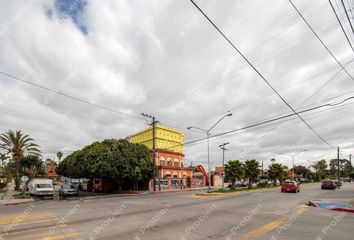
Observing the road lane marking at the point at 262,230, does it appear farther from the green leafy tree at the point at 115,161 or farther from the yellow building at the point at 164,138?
the yellow building at the point at 164,138

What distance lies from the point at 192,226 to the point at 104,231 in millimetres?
3459

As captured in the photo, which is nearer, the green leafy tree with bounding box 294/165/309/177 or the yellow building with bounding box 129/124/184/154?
the yellow building with bounding box 129/124/184/154

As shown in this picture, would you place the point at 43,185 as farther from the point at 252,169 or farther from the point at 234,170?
the point at 252,169

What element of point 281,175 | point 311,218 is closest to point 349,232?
point 311,218

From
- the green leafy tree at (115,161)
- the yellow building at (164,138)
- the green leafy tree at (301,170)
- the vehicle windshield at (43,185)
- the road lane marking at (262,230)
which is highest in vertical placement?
the yellow building at (164,138)

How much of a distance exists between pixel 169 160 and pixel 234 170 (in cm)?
1473

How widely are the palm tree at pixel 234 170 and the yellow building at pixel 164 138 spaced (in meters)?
15.8

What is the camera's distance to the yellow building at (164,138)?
5941cm

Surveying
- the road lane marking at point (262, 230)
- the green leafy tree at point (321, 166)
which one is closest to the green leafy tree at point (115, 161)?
the road lane marking at point (262, 230)

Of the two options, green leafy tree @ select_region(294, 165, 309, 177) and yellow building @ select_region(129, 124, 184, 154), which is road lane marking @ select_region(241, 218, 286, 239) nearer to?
yellow building @ select_region(129, 124, 184, 154)

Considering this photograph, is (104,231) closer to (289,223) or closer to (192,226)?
(192,226)

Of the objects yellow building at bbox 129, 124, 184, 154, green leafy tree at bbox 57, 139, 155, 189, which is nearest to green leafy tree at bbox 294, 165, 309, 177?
yellow building at bbox 129, 124, 184, 154

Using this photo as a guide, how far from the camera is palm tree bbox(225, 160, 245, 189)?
143ft

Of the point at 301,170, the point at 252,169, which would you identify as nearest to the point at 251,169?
the point at 252,169
